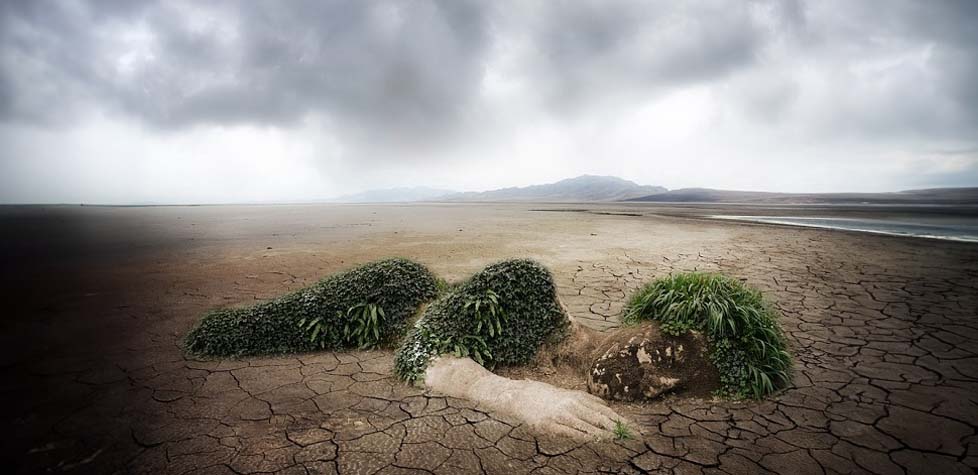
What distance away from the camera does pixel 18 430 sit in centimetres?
354

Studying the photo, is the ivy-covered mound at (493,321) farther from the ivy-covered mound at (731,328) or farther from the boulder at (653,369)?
the ivy-covered mound at (731,328)

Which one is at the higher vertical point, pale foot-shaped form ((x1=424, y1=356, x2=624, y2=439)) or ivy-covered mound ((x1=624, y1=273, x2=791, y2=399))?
ivy-covered mound ((x1=624, y1=273, x2=791, y2=399))

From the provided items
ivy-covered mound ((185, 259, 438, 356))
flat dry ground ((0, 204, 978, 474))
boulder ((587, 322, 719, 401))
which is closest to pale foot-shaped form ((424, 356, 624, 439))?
flat dry ground ((0, 204, 978, 474))

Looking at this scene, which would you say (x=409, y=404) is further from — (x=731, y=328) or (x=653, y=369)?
(x=731, y=328)

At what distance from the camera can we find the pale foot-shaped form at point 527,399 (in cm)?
358

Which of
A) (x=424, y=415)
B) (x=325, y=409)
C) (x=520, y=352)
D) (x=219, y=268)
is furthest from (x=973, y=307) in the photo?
(x=219, y=268)

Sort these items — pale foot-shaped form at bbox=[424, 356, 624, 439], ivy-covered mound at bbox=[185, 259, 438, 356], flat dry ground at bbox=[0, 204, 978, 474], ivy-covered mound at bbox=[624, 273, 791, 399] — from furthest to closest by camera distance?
ivy-covered mound at bbox=[185, 259, 438, 356], ivy-covered mound at bbox=[624, 273, 791, 399], pale foot-shaped form at bbox=[424, 356, 624, 439], flat dry ground at bbox=[0, 204, 978, 474]

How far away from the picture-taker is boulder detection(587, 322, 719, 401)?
427 cm

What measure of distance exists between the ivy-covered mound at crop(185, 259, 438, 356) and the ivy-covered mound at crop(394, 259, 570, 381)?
0.72 m

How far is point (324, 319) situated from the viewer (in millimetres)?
5613

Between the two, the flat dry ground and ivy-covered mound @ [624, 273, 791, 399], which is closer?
the flat dry ground

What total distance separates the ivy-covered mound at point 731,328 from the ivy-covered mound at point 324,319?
351cm

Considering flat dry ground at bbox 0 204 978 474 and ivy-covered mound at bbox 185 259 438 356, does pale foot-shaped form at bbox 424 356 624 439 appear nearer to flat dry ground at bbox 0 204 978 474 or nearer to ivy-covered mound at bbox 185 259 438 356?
flat dry ground at bbox 0 204 978 474

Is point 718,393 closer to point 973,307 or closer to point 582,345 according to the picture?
point 582,345
